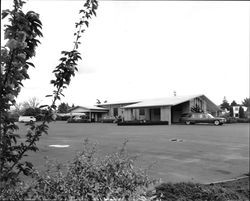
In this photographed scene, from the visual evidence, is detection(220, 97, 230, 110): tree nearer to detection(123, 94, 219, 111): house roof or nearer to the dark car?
detection(123, 94, 219, 111): house roof

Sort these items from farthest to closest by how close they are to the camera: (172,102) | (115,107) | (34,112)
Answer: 1. (115,107)
2. (172,102)
3. (34,112)

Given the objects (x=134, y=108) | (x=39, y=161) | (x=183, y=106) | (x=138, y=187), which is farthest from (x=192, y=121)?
(x=138, y=187)

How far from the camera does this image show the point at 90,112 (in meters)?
61.9

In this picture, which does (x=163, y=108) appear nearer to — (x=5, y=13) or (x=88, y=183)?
(x=88, y=183)

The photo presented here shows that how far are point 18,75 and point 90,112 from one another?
59931mm

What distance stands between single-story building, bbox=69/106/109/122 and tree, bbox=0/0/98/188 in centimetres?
5704

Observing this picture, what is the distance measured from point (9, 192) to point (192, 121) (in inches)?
1616

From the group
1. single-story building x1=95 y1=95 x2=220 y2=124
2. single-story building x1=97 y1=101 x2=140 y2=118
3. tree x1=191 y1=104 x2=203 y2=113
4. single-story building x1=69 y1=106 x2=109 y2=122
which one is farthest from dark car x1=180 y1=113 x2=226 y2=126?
single-story building x1=69 y1=106 x2=109 y2=122

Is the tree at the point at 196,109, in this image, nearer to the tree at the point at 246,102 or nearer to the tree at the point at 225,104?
the tree at the point at 225,104

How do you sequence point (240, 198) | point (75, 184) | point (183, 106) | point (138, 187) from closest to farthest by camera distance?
point (75, 184) → point (138, 187) → point (240, 198) → point (183, 106)

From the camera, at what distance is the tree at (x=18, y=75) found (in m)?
2.26

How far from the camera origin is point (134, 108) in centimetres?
5169

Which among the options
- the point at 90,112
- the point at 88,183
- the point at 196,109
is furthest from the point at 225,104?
the point at 88,183

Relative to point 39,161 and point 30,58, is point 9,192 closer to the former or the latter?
point 30,58
